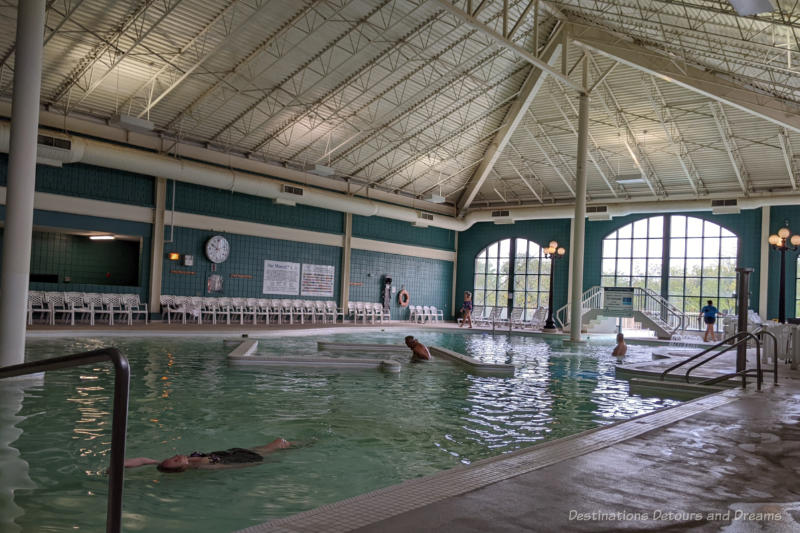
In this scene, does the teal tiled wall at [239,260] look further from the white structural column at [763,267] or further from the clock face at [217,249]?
the white structural column at [763,267]

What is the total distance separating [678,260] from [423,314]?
406 inches

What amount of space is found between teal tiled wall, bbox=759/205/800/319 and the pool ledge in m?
19.6

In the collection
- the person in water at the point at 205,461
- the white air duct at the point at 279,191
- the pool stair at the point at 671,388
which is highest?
the white air duct at the point at 279,191

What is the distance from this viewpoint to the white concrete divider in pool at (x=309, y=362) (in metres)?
10.5

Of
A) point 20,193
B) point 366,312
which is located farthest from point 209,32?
Answer: point 366,312

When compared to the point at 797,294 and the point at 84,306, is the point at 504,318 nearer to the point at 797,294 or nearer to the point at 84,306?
the point at 797,294

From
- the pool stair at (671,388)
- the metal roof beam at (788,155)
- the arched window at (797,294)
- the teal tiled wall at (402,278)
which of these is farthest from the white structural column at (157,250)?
the arched window at (797,294)

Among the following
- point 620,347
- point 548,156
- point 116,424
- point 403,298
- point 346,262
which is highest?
point 548,156

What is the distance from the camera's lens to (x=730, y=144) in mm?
19859

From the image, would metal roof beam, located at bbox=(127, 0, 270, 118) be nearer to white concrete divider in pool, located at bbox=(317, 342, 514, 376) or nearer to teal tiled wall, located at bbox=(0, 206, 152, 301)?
teal tiled wall, located at bbox=(0, 206, 152, 301)

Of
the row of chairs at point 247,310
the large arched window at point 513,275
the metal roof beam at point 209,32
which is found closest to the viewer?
the metal roof beam at point 209,32

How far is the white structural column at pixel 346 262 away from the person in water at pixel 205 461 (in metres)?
18.5

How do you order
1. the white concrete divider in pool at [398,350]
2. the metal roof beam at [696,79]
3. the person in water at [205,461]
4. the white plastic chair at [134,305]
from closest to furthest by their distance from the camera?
the person in water at [205,461]
the white concrete divider in pool at [398,350]
the metal roof beam at [696,79]
the white plastic chair at [134,305]

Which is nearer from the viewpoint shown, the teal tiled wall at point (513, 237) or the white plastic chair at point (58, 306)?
the white plastic chair at point (58, 306)
